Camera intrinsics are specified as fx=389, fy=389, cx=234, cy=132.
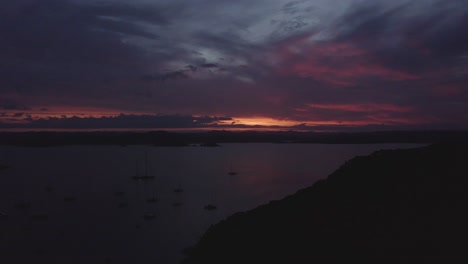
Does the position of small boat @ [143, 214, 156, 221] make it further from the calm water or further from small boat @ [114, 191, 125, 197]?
small boat @ [114, 191, 125, 197]

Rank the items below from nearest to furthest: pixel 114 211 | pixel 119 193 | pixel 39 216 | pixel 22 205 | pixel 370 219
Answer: pixel 370 219, pixel 39 216, pixel 114 211, pixel 22 205, pixel 119 193

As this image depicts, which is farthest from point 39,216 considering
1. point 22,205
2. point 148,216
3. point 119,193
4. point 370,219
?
point 370,219

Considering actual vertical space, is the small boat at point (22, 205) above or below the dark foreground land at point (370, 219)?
below

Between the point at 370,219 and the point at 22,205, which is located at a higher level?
the point at 370,219

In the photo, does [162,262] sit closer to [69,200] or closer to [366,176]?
[366,176]

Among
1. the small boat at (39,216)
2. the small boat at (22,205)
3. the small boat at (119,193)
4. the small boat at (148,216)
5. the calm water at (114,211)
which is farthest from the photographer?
the small boat at (119,193)

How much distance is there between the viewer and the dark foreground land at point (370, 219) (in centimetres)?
1627

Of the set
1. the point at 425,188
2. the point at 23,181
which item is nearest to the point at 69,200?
the point at 23,181

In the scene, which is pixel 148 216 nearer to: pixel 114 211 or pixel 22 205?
pixel 114 211

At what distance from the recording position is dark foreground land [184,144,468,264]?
53.4 ft

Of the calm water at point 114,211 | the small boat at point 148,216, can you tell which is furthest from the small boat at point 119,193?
the small boat at point 148,216

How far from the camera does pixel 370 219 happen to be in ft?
64.5

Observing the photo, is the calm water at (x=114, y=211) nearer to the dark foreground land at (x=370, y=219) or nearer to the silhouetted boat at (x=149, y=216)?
the silhouetted boat at (x=149, y=216)

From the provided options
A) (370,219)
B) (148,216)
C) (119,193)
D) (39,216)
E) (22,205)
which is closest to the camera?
(370,219)
